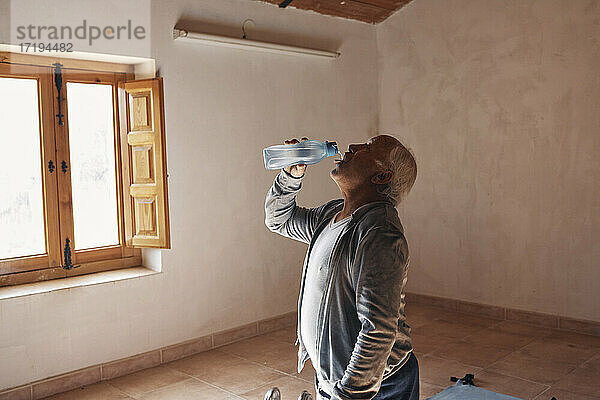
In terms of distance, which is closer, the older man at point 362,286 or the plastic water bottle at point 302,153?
the older man at point 362,286

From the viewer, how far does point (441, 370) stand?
165 inches

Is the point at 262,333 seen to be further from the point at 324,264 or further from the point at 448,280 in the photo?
the point at 324,264

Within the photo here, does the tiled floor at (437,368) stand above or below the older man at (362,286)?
below

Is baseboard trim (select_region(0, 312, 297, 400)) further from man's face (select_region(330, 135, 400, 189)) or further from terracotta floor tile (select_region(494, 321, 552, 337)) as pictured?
man's face (select_region(330, 135, 400, 189))

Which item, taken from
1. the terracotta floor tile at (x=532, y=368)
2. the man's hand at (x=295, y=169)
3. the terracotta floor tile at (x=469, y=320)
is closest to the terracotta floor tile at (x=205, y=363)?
the terracotta floor tile at (x=532, y=368)

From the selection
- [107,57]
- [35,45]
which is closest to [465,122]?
[107,57]

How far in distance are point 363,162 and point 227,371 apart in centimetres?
287

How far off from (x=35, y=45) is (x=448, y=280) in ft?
13.8

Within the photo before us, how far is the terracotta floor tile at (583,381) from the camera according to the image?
12.3 feet

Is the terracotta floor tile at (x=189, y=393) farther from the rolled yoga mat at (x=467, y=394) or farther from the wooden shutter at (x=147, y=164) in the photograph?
the rolled yoga mat at (x=467, y=394)

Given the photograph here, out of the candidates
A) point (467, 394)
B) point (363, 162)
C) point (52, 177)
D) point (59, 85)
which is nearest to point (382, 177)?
point (363, 162)

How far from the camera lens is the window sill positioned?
3.82m

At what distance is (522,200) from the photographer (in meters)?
5.26

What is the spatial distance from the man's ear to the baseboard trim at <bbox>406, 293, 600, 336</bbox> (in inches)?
152
